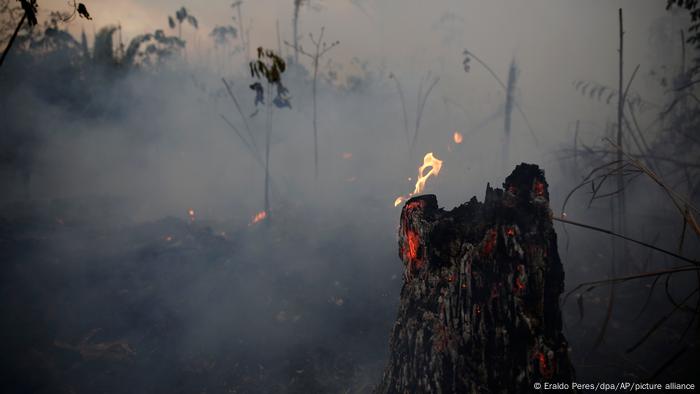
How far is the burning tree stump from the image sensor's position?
8.47 feet

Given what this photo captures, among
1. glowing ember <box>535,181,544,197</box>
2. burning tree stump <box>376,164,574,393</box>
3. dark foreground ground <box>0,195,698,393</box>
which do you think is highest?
glowing ember <box>535,181,544,197</box>

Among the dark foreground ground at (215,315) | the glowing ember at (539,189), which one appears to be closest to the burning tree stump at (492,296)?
the glowing ember at (539,189)

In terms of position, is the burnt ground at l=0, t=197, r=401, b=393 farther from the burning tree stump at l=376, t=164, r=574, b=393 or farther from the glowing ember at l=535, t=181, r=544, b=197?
the glowing ember at l=535, t=181, r=544, b=197

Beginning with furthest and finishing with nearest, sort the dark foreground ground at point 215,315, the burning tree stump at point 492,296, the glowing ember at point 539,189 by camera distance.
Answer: the dark foreground ground at point 215,315 < the glowing ember at point 539,189 < the burning tree stump at point 492,296

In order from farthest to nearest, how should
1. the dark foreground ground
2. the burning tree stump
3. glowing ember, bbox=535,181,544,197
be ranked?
the dark foreground ground → glowing ember, bbox=535,181,544,197 → the burning tree stump

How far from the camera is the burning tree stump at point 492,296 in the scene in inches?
102

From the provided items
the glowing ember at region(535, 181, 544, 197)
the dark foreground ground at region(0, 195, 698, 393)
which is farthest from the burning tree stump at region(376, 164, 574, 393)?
the dark foreground ground at region(0, 195, 698, 393)

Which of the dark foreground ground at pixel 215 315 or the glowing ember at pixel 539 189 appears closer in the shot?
the glowing ember at pixel 539 189

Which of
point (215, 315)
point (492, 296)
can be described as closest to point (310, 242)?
point (215, 315)

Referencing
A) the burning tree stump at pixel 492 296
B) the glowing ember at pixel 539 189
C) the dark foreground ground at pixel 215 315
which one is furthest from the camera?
the dark foreground ground at pixel 215 315

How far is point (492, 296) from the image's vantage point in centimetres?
266

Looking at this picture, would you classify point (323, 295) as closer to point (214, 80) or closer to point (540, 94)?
point (214, 80)

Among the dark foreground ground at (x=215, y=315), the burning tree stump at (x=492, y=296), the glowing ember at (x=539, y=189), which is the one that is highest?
the glowing ember at (x=539, y=189)

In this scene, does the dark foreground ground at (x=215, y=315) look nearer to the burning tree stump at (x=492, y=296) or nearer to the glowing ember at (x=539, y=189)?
the burning tree stump at (x=492, y=296)
